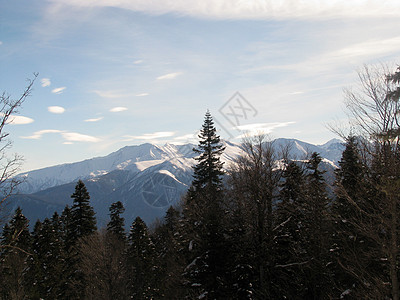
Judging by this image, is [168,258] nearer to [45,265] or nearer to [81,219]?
[81,219]

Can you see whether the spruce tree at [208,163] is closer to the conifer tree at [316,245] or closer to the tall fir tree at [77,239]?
the conifer tree at [316,245]

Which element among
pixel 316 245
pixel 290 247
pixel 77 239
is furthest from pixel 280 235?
pixel 77 239

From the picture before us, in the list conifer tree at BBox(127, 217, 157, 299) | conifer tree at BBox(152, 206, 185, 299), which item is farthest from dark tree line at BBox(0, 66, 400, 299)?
conifer tree at BBox(127, 217, 157, 299)

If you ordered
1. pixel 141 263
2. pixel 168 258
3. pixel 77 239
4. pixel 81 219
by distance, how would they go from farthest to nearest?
pixel 141 263, pixel 168 258, pixel 81 219, pixel 77 239

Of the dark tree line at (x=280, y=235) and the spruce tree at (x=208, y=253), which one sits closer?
the dark tree line at (x=280, y=235)

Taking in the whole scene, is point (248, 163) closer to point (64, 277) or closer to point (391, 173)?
point (391, 173)

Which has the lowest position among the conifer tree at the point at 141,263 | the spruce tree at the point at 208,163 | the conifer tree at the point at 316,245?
the conifer tree at the point at 141,263

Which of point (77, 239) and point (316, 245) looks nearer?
point (316, 245)

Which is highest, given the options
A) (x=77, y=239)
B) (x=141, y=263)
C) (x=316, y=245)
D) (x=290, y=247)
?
(x=290, y=247)

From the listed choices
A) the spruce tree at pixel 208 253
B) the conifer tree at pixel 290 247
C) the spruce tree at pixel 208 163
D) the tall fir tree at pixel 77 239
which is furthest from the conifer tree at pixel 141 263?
the conifer tree at pixel 290 247

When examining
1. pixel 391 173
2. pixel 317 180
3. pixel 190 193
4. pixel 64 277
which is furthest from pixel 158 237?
pixel 391 173

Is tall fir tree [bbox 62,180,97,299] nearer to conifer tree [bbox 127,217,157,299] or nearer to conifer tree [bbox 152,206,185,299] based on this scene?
conifer tree [bbox 127,217,157,299]

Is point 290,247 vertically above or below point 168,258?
above

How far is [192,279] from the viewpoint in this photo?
19484 mm
